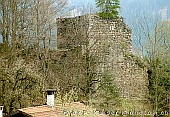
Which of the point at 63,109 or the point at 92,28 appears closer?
the point at 63,109

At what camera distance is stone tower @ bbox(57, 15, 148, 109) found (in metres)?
25.9

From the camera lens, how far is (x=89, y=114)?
1800 centimetres

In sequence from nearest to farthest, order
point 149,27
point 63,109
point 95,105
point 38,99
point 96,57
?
point 63,109, point 38,99, point 95,105, point 96,57, point 149,27

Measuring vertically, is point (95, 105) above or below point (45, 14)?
below

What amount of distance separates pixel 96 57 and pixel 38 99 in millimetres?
5140

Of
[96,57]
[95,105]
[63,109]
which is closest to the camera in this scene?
[63,109]

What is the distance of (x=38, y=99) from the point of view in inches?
878

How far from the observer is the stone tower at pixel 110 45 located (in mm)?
25938

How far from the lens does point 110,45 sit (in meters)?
26.3

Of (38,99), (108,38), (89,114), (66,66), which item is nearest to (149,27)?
(108,38)

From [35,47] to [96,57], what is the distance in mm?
3385

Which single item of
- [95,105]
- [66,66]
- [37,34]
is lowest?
[95,105]

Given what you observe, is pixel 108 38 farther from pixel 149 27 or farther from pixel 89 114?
pixel 89 114

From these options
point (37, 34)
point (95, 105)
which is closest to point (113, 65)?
point (95, 105)
